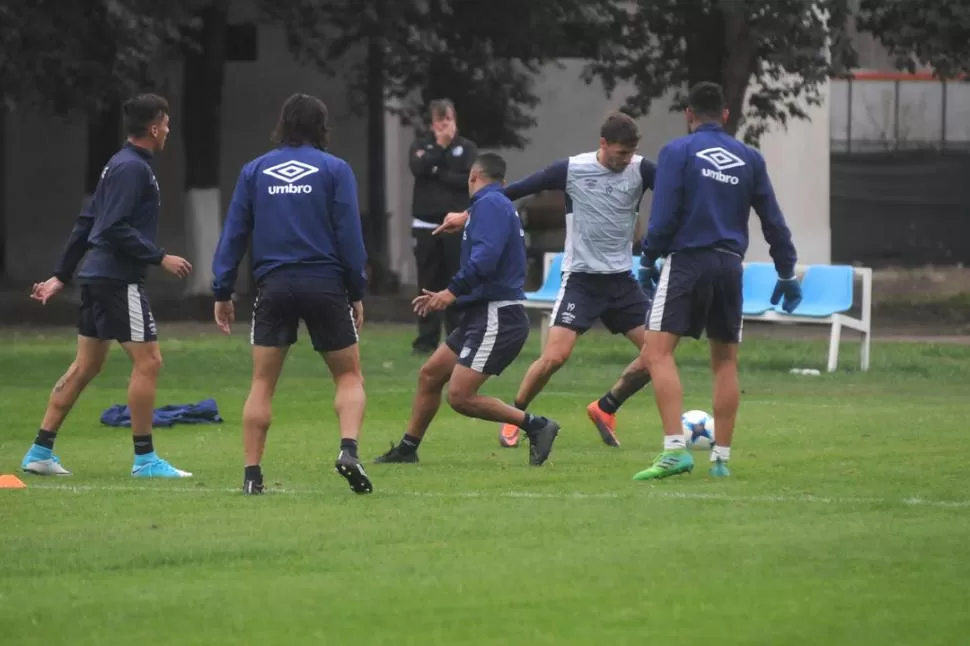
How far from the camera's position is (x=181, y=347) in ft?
70.8

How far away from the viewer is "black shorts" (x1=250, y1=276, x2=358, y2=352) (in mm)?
Answer: 9438

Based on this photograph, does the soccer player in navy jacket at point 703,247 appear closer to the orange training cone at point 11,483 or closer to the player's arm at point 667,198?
the player's arm at point 667,198

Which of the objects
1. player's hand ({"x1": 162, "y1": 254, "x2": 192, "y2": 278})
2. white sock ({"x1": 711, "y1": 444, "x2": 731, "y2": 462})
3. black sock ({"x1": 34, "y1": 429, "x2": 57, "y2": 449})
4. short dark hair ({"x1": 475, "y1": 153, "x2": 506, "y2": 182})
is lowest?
black sock ({"x1": 34, "y1": 429, "x2": 57, "y2": 449})

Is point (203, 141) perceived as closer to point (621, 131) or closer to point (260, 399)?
point (621, 131)

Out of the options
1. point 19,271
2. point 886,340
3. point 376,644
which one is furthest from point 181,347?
point 19,271

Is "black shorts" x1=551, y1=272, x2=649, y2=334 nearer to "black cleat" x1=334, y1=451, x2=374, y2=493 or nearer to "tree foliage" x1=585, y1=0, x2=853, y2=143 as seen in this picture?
"black cleat" x1=334, y1=451, x2=374, y2=493

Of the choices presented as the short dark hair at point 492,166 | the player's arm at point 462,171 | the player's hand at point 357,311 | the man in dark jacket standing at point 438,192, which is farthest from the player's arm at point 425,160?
the player's hand at point 357,311

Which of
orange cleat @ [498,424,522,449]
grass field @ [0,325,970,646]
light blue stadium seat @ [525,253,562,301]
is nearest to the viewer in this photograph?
grass field @ [0,325,970,646]

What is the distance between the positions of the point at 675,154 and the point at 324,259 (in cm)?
189

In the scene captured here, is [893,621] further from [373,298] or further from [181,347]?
[373,298]

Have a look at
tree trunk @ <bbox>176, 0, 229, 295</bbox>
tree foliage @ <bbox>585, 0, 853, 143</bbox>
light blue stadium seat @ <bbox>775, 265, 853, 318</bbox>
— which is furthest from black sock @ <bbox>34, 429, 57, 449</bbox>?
tree trunk @ <bbox>176, 0, 229, 295</bbox>

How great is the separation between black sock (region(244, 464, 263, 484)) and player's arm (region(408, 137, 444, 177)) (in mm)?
9002

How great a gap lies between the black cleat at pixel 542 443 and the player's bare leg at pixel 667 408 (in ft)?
3.21

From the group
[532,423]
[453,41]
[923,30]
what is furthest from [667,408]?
[453,41]
